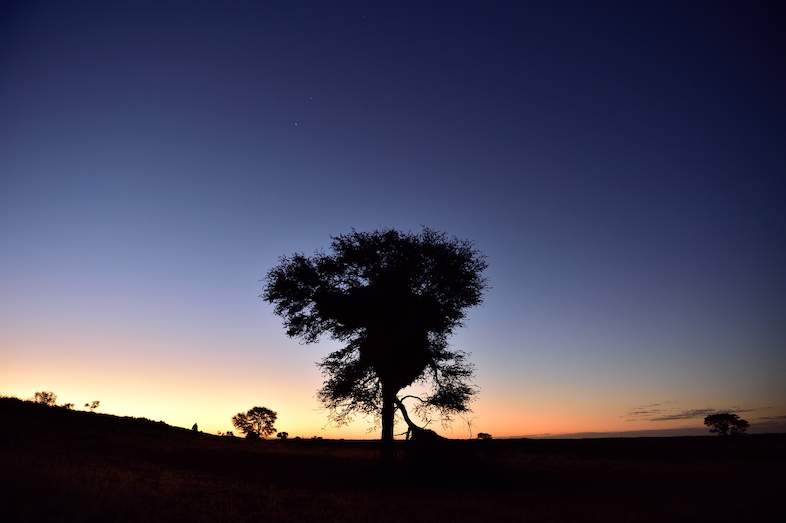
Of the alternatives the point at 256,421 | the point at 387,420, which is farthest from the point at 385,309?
the point at 256,421

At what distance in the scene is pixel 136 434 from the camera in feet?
125

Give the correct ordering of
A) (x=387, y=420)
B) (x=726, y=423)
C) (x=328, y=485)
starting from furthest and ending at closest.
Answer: (x=726, y=423), (x=387, y=420), (x=328, y=485)

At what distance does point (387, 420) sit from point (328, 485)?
681cm

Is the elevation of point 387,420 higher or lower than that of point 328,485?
higher

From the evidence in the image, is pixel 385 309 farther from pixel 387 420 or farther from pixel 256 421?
pixel 256 421

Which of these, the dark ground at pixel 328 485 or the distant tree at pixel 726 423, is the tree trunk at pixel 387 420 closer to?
the dark ground at pixel 328 485

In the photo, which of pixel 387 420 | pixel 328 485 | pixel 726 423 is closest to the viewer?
pixel 328 485

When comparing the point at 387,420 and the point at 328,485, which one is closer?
the point at 328,485

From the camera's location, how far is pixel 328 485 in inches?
857

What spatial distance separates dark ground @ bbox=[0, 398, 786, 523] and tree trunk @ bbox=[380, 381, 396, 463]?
1457 mm

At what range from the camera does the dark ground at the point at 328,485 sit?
13.9m

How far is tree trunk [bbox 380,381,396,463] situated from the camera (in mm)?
27877

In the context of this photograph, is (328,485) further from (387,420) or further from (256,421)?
(256,421)

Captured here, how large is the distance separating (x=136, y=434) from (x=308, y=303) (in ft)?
70.2
